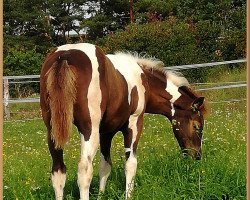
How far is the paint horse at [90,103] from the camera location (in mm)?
4430

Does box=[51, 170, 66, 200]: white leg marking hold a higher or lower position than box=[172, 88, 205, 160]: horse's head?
higher

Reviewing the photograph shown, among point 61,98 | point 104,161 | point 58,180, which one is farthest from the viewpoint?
point 104,161

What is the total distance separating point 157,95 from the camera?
20.5 ft

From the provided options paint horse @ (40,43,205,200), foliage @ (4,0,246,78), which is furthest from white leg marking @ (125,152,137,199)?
foliage @ (4,0,246,78)

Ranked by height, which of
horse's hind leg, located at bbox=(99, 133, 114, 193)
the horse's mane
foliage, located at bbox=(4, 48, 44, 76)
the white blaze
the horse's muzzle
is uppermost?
the horse's mane

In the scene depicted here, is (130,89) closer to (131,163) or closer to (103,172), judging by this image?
(131,163)

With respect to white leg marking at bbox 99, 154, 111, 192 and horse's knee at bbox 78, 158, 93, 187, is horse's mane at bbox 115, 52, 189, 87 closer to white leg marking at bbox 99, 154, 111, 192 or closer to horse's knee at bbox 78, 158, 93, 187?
white leg marking at bbox 99, 154, 111, 192

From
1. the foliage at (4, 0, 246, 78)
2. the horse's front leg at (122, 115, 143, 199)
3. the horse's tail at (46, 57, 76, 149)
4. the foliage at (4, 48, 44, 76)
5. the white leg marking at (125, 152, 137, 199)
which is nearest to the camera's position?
the horse's tail at (46, 57, 76, 149)

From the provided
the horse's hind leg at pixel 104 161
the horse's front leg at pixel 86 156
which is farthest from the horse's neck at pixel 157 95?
the horse's front leg at pixel 86 156

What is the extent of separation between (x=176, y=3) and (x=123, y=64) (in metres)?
22.2

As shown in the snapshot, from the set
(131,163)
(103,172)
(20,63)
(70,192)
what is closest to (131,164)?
(131,163)

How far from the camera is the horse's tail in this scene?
4.38m

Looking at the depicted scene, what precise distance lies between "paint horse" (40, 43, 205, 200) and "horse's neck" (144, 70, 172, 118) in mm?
305

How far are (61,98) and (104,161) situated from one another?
1.34 m
